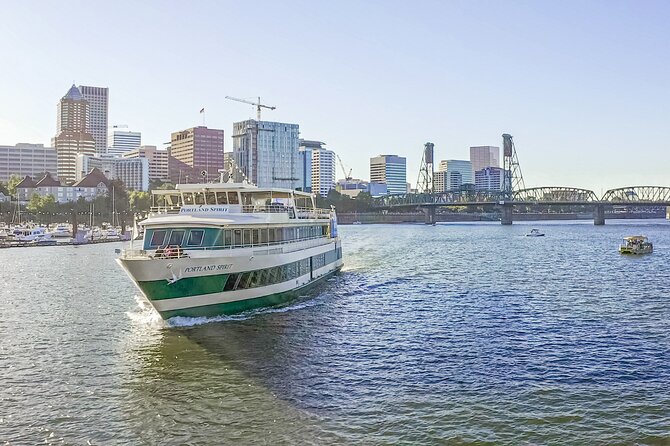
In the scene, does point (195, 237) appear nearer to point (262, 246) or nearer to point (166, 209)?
point (262, 246)

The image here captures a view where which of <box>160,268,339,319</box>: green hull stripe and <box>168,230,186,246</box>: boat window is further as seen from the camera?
<box>168,230,186,246</box>: boat window

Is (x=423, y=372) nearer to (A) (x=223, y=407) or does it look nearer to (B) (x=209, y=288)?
(A) (x=223, y=407)

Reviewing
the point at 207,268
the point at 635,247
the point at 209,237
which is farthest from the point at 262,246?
the point at 635,247

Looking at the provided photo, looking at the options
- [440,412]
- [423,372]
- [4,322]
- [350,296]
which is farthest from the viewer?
[350,296]

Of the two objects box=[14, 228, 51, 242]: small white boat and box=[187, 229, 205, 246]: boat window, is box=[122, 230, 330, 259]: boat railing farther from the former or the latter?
box=[14, 228, 51, 242]: small white boat

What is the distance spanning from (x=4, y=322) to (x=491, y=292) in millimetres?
38065

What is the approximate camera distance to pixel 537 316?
40500 millimetres

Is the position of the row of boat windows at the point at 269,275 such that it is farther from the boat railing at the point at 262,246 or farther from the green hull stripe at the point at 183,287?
the boat railing at the point at 262,246

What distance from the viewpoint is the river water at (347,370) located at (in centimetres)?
2027

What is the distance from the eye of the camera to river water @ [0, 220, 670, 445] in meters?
20.3

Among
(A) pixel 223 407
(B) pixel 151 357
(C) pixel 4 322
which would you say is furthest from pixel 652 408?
(C) pixel 4 322

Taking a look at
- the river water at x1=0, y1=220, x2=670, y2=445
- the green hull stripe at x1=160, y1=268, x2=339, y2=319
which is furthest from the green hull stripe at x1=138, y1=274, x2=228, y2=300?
the river water at x1=0, y1=220, x2=670, y2=445

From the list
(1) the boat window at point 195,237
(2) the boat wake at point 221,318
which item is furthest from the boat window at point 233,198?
(2) the boat wake at point 221,318

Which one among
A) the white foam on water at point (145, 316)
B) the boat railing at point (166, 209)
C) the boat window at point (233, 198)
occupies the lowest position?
the white foam on water at point (145, 316)
